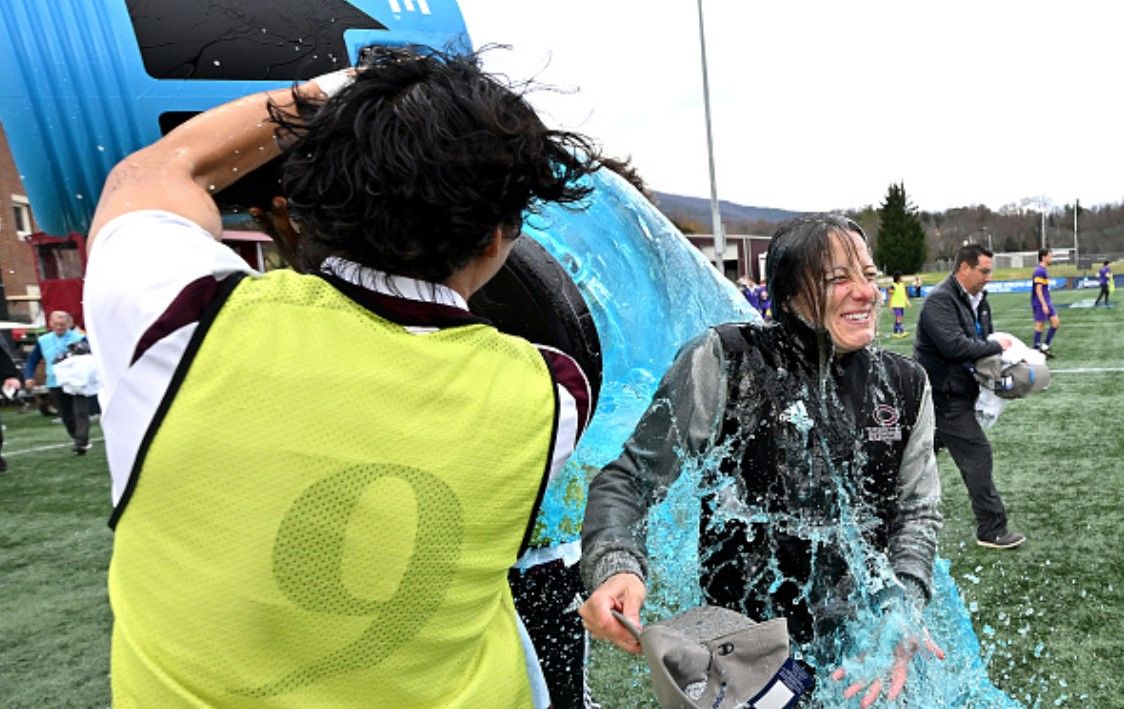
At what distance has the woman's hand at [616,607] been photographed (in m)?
1.45

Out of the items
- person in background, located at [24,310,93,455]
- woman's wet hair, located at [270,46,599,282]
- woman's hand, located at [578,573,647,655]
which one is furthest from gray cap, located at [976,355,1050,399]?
person in background, located at [24,310,93,455]

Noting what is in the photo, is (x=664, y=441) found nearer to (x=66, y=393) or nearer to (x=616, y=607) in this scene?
(x=616, y=607)

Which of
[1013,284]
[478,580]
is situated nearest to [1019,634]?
[478,580]

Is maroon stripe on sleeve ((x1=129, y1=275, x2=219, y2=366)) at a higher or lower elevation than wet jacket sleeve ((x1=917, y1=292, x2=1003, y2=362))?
higher

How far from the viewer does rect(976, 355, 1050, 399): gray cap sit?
15.5 ft

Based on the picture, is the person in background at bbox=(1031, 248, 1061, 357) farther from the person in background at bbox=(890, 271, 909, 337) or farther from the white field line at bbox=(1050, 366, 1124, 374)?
the person in background at bbox=(890, 271, 909, 337)

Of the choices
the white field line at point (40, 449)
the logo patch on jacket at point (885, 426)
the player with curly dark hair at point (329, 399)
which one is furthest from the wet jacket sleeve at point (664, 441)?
the white field line at point (40, 449)

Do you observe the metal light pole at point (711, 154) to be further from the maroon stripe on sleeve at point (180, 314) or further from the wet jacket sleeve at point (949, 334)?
the maroon stripe on sleeve at point (180, 314)

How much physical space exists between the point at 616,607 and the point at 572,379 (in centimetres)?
51

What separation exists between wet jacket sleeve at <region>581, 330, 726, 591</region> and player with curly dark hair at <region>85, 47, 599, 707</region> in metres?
0.58

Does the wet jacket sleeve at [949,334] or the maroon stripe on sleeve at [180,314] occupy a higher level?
the maroon stripe on sleeve at [180,314]

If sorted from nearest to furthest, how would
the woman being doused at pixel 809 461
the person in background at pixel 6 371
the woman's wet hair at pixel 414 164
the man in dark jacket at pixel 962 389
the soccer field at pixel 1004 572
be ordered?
1. the woman's wet hair at pixel 414 164
2. the woman being doused at pixel 809 461
3. the soccer field at pixel 1004 572
4. the man in dark jacket at pixel 962 389
5. the person in background at pixel 6 371

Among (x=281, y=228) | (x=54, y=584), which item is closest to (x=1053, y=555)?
(x=281, y=228)

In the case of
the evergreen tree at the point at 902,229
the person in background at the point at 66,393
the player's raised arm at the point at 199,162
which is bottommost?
the evergreen tree at the point at 902,229
